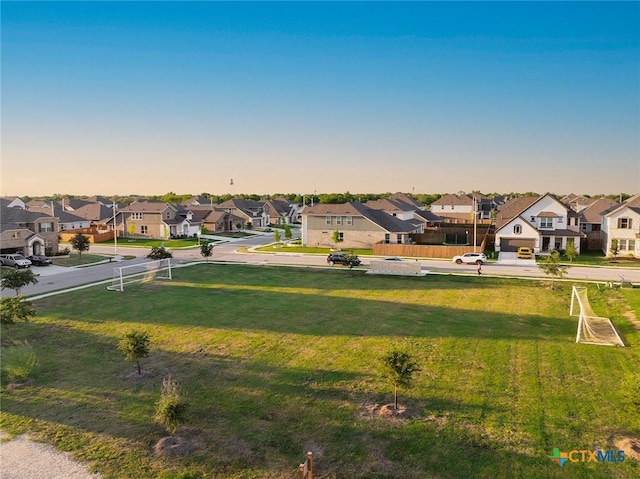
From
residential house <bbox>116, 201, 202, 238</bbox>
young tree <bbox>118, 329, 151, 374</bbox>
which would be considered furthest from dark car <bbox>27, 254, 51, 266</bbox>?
young tree <bbox>118, 329, 151, 374</bbox>

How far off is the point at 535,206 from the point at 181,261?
41681 mm

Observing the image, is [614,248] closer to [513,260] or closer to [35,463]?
[513,260]

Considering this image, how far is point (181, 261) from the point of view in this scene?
45.7m

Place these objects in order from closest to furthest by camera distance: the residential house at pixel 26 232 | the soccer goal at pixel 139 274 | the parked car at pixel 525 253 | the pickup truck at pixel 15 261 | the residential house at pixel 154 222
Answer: the soccer goal at pixel 139 274 → the pickup truck at pixel 15 261 → the residential house at pixel 26 232 → the parked car at pixel 525 253 → the residential house at pixel 154 222

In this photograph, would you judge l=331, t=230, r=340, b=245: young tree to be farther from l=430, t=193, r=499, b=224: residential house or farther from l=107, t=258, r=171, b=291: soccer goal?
l=430, t=193, r=499, b=224: residential house

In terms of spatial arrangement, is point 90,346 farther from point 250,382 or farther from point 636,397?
point 636,397

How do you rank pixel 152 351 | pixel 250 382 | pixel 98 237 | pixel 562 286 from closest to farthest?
pixel 250 382 → pixel 152 351 → pixel 562 286 → pixel 98 237

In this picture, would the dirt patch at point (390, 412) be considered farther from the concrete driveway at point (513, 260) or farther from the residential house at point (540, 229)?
the residential house at point (540, 229)

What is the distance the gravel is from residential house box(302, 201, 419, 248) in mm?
48032

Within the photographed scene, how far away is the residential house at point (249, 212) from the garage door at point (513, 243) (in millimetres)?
55736

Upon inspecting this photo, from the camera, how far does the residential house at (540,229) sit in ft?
166

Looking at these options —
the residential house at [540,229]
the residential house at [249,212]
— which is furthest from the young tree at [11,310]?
the residential house at [249,212]

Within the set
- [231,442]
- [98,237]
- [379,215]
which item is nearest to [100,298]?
[231,442]

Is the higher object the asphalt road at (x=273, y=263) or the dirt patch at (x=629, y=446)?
the asphalt road at (x=273, y=263)
